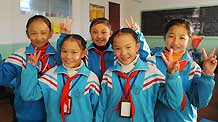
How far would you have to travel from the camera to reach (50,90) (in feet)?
5.12

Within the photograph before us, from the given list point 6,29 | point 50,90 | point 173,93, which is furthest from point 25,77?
point 6,29

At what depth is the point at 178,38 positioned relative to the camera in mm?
1558

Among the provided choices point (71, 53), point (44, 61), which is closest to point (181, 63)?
point (71, 53)

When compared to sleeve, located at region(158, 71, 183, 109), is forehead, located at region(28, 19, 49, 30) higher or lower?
higher

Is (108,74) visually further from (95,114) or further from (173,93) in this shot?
(173,93)

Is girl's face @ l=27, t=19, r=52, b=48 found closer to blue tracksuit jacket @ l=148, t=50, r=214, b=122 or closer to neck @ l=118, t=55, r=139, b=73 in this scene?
neck @ l=118, t=55, r=139, b=73

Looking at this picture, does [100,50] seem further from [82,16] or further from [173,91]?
[82,16]

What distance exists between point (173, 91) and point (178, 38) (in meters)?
0.38

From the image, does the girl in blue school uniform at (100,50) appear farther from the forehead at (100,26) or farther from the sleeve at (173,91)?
the sleeve at (173,91)

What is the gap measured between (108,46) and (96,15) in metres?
3.14

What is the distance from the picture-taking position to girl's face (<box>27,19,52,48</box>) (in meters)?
1.66

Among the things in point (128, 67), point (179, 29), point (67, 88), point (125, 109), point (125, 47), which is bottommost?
point (125, 109)

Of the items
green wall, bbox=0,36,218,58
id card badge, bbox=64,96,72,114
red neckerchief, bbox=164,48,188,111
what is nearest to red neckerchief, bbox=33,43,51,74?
id card badge, bbox=64,96,72,114

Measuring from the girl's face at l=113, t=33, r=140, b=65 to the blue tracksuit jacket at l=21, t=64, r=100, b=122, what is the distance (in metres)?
0.25
